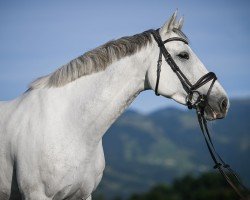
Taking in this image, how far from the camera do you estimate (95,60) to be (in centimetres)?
760

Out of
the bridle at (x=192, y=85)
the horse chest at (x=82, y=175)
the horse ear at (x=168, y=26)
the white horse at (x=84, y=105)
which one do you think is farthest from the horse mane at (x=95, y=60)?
the horse chest at (x=82, y=175)

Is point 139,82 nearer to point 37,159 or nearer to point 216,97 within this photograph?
point 216,97

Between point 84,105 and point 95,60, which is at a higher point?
point 95,60

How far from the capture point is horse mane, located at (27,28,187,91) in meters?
7.58

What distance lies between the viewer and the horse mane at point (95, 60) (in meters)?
7.58

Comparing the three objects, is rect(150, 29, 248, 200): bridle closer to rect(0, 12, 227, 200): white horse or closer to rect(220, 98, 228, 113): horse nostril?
rect(0, 12, 227, 200): white horse

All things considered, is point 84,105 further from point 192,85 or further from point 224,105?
point 224,105

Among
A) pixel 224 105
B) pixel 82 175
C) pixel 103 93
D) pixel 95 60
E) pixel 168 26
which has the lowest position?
pixel 82 175

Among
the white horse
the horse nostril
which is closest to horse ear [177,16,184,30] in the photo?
the white horse

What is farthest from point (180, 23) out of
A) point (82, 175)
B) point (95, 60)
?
point (82, 175)

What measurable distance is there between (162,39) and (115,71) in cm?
100

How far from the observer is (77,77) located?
300 inches

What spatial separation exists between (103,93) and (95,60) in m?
0.58

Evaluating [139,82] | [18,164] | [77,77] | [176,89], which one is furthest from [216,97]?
[18,164]
